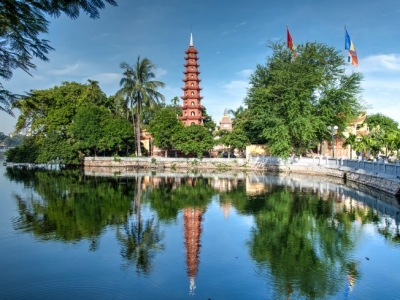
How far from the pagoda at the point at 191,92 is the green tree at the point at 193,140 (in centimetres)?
600

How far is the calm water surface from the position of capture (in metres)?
8.08

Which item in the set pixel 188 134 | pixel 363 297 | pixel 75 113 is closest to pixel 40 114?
pixel 75 113

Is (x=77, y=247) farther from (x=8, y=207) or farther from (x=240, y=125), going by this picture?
(x=240, y=125)

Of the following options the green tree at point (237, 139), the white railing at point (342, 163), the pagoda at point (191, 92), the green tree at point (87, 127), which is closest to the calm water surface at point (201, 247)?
the white railing at point (342, 163)

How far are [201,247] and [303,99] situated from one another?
26062 mm

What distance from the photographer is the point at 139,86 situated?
137 ft

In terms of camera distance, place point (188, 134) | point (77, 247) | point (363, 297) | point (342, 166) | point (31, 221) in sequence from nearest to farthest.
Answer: point (363, 297) → point (77, 247) → point (31, 221) → point (342, 166) → point (188, 134)

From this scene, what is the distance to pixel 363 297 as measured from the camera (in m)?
7.54

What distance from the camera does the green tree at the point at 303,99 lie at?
33.7 meters

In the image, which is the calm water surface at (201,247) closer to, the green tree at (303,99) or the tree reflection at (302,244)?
the tree reflection at (302,244)

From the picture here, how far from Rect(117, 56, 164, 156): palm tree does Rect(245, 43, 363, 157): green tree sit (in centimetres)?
1230

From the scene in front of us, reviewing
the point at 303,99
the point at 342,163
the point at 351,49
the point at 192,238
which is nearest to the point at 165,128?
the point at 303,99

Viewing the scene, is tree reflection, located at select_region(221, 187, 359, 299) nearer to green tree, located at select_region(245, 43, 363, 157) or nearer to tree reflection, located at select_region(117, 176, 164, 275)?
tree reflection, located at select_region(117, 176, 164, 275)

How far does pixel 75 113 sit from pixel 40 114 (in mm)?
4570
